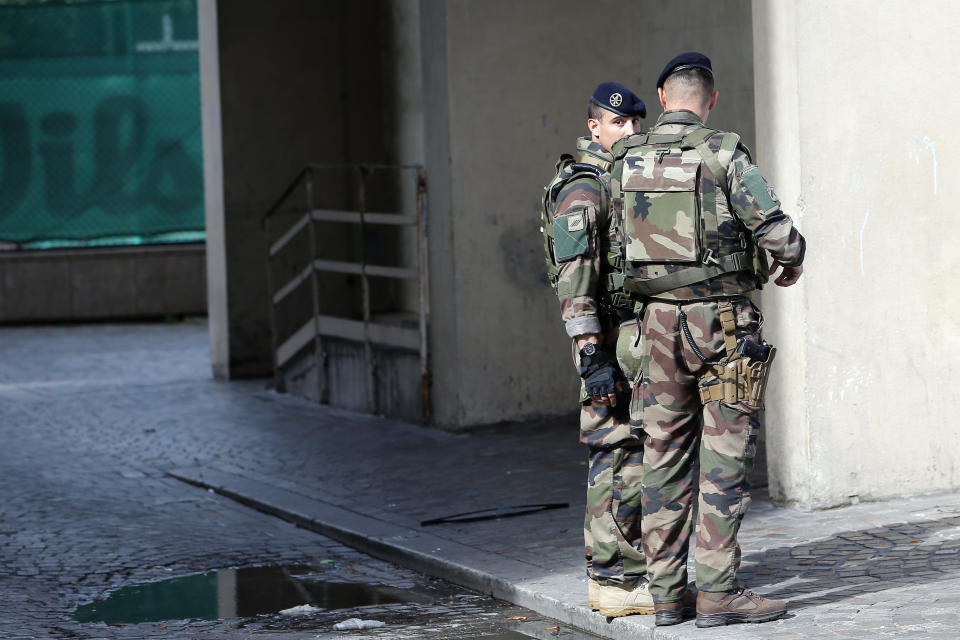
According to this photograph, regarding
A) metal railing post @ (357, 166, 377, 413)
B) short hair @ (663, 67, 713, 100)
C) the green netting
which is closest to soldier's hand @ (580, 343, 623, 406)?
short hair @ (663, 67, 713, 100)

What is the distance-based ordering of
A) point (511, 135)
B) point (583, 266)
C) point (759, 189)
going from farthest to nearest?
point (511, 135)
point (583, 266)
point (759, 189)

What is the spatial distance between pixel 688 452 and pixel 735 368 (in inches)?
15.6

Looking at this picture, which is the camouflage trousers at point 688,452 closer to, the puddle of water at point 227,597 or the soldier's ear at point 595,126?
the soldier's ear at point 595,126

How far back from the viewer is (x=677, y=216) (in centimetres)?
521

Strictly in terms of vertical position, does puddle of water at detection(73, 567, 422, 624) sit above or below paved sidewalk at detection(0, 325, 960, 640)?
below

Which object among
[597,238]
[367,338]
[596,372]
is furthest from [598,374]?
[367,338]

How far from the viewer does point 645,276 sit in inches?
210

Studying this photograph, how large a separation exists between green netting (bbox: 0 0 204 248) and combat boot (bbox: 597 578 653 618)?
1506cm

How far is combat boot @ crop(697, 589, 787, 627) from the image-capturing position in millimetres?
5320

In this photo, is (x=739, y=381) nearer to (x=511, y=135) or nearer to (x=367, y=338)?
(x=511, y=135)

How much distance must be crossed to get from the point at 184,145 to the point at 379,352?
942cm

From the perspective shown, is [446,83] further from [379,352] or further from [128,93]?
[128,93]

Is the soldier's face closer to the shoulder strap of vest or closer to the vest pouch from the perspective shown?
the vest pouch

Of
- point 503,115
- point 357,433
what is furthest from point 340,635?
point 503,115
